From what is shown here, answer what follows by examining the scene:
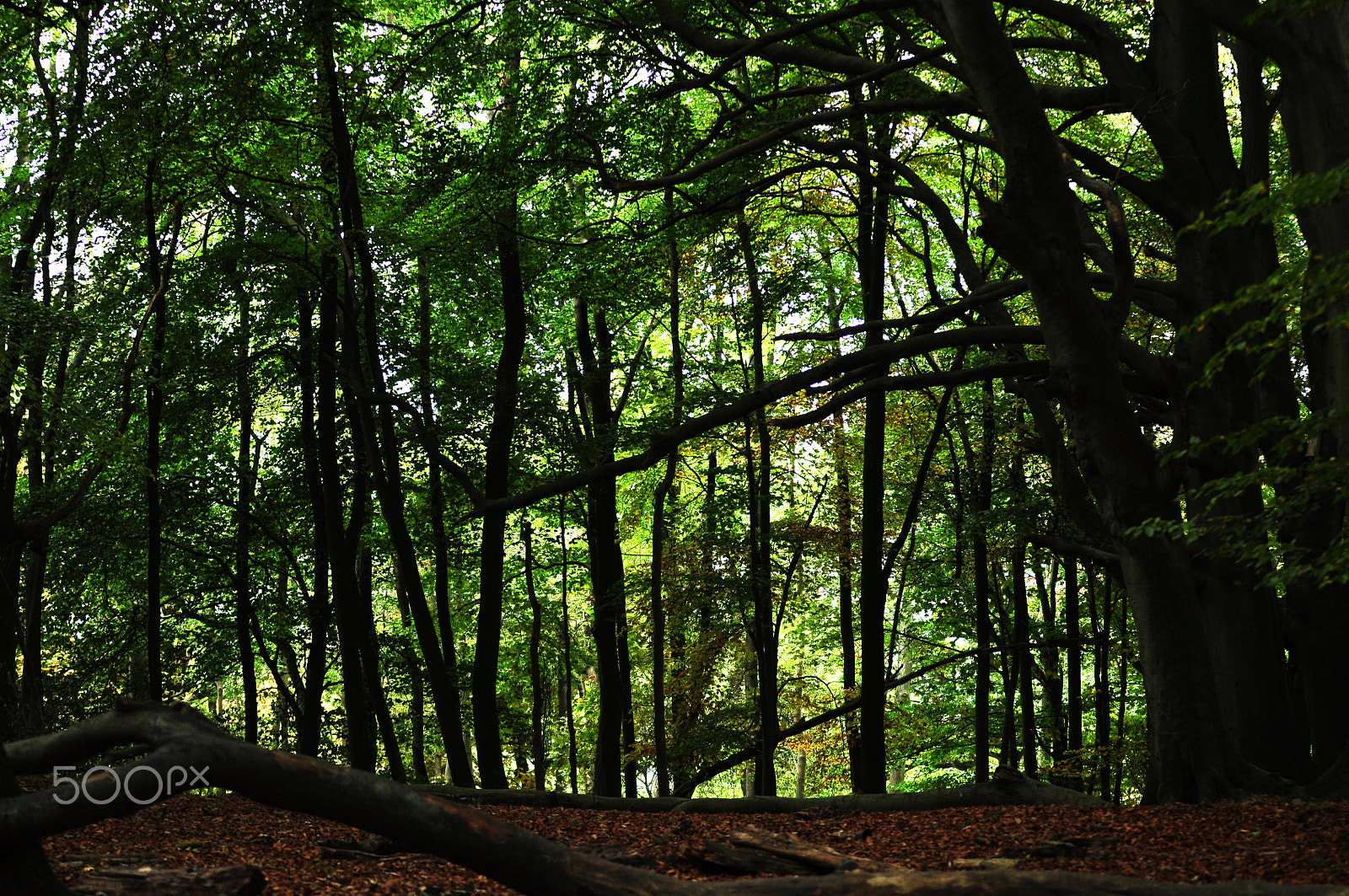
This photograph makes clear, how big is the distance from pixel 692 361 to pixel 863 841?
10.3 metres

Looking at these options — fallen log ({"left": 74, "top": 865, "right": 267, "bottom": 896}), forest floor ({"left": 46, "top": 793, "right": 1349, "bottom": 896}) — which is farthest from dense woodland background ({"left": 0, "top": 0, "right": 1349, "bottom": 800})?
fallen log ({"left": 74, "top": 865, "right": 267, "bottom": 896})

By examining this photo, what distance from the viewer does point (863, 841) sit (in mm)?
6195

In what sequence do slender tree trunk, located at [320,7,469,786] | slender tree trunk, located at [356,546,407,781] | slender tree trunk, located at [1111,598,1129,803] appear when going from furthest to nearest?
1. slender tree trunk, located at [1111,598,1129,803]
2. slender tree trunk, located at [356,546,407,781]
3. slender tree trunk, located at [320,7,469,786]

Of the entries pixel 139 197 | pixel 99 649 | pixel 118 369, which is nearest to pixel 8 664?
pixel 118 369

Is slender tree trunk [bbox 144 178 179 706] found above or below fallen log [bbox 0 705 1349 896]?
above

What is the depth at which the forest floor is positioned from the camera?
182 inches

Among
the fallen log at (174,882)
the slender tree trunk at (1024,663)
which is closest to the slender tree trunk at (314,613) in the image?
the fallen log at (174,882)

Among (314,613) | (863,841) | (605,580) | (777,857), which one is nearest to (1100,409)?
(863,841)

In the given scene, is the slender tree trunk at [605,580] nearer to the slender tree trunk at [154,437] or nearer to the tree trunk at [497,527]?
the tree trunk at [497,527]

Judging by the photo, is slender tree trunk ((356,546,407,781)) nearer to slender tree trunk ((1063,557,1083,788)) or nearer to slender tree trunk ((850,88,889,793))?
slender tree trunk ((850,88,889,793))

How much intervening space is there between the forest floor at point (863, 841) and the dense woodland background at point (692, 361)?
0.87 meters

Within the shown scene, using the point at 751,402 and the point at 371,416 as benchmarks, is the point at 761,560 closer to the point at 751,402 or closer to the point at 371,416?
the point at 371,416

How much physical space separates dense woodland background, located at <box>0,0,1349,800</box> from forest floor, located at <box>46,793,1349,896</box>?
867mm

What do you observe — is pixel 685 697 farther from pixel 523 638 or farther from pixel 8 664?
pixel 8 664
